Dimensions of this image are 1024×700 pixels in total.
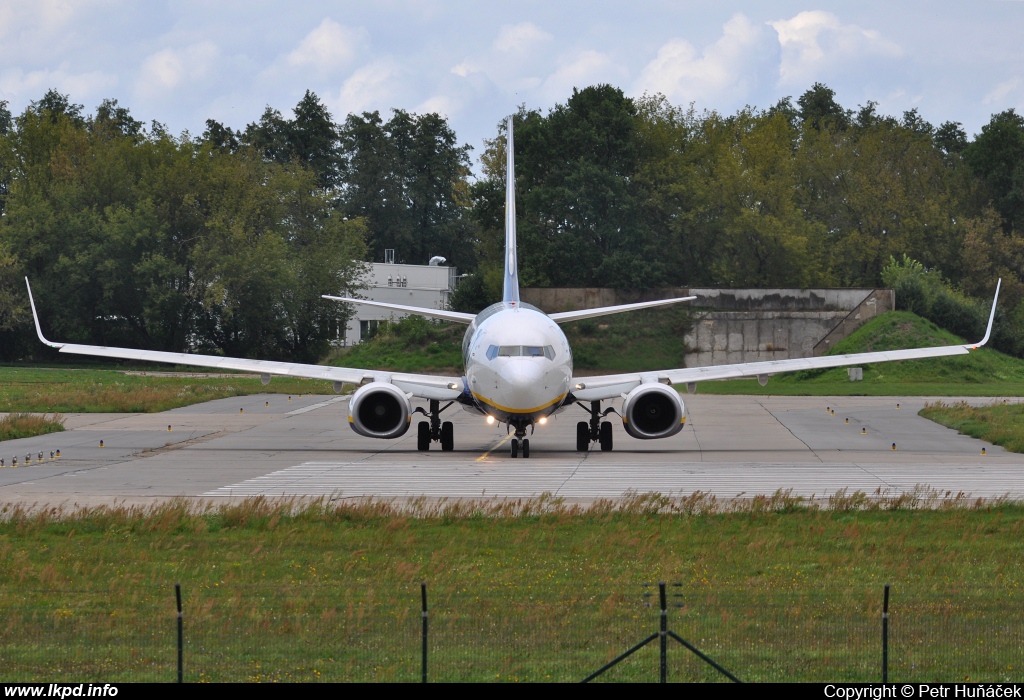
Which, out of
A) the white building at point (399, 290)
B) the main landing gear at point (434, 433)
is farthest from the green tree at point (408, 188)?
the main landing gear at point (434, 433)

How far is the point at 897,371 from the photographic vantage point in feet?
242

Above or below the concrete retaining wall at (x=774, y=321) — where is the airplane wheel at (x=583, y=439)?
below

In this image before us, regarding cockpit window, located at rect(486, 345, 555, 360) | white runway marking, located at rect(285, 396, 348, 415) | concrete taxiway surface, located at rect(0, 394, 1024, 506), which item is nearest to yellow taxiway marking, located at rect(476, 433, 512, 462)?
concrete taxiway surface, located at rect(0, 394, 1024, 506)

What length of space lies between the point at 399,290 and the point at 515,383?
72810 millimetres

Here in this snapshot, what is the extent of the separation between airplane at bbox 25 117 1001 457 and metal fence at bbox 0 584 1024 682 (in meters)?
17.8

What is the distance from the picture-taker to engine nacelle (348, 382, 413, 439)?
111 ft

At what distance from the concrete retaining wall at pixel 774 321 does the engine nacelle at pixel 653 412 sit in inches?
1861

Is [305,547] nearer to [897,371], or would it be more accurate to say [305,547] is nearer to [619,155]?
[897,371]

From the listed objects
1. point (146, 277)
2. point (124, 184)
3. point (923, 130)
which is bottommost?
point (146, 277)

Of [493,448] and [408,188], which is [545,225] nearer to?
[408,188]

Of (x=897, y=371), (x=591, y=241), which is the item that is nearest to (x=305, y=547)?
(x=897, y=371)

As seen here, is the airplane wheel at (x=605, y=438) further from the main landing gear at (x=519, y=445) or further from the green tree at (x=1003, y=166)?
the green tree at (x=1003, y=166)

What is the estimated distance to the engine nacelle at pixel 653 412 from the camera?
3400 centimetres
